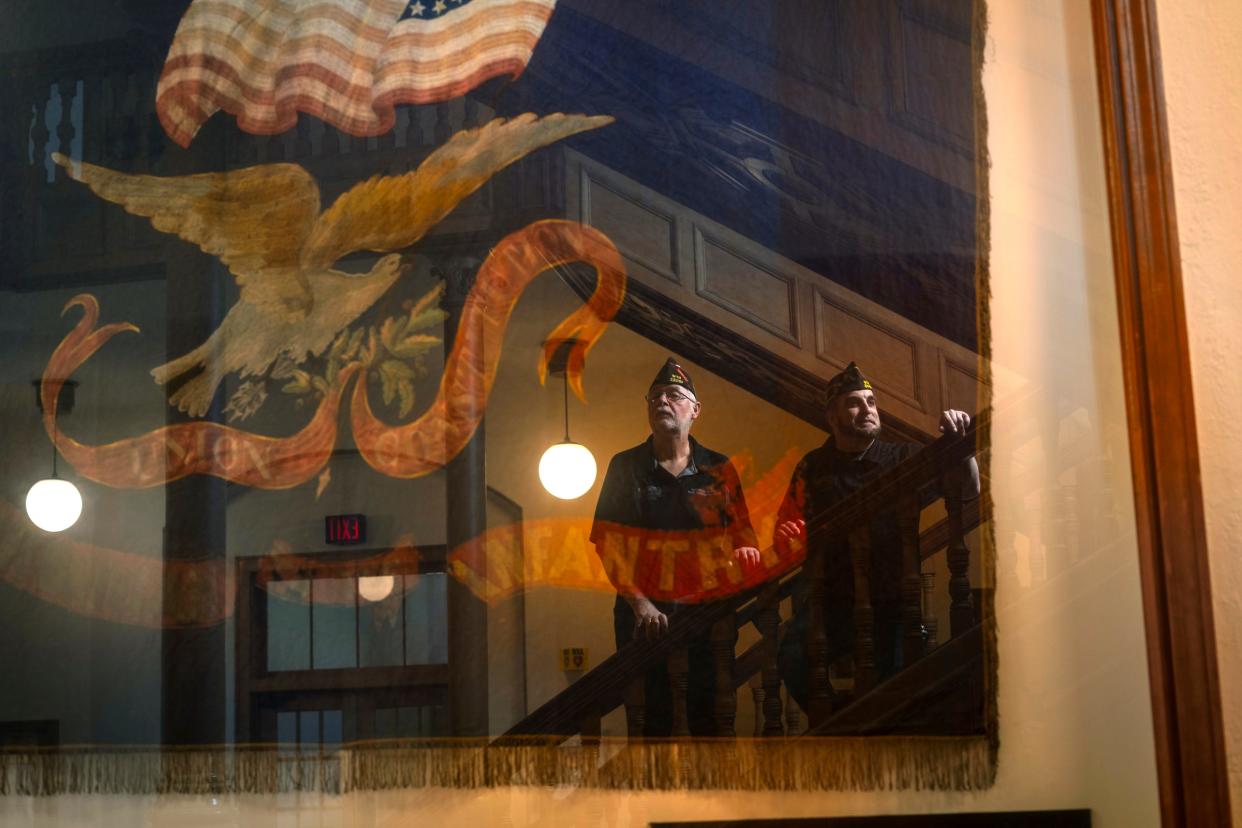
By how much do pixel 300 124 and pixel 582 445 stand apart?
0.95 metres

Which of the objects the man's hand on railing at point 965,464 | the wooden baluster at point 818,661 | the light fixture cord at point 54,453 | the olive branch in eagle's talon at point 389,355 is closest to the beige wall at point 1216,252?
the man's hand on railing at point 965,464

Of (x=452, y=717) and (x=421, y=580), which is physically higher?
(x=421, y=580)

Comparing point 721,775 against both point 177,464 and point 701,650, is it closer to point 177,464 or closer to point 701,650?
point 701,650

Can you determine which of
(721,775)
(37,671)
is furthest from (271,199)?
(721,775)

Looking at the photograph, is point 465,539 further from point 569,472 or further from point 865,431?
point 865,431

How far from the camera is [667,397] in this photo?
228 cm

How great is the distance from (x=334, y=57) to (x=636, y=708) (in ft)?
4.92

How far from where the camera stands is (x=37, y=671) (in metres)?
2.43

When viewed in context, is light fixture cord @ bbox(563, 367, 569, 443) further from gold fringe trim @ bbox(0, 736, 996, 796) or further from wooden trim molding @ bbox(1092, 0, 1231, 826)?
wooden trim molding @ bbox(1092, 0, 1231, 826)

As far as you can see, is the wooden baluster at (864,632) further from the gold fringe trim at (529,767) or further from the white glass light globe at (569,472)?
the white glass light globe at (569,472)

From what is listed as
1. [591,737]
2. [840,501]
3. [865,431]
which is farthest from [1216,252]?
[591,737]

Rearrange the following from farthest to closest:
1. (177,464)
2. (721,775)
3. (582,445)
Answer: (177,464) → (582,445) → (721,775)

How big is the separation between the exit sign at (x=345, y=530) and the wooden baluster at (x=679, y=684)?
0.66 m

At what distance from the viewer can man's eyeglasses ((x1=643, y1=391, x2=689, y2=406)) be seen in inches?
89.6
